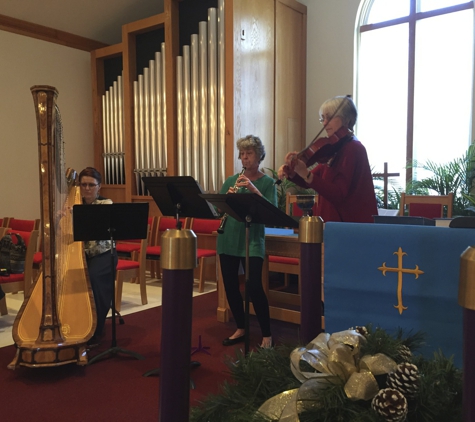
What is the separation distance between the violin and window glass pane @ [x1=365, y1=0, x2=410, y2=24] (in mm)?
4371

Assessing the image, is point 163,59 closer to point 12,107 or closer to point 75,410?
point 12,107

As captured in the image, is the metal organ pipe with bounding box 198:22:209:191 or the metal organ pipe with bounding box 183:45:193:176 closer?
the metal organ pipe with bounding box 198:22:209:191

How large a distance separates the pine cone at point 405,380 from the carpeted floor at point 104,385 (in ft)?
3.91

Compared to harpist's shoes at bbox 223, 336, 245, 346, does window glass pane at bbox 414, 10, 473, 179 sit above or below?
above

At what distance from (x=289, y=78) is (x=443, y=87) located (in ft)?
6.44

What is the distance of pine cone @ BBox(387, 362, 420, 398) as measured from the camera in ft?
2.36

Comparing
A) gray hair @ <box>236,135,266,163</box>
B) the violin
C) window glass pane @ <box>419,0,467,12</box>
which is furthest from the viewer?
window glass pane @ <box>419,0,467,12</box>

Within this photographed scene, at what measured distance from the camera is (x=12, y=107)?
257 inches

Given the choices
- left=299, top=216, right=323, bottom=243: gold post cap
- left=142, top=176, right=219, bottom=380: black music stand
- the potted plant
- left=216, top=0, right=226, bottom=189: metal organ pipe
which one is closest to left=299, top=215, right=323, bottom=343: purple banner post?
left=299, top=216, right=323, bottom=243: gold post cap

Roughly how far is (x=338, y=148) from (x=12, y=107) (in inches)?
226

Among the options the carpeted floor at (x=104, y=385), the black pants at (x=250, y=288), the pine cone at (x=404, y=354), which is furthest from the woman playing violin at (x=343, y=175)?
the pine cone at (x=404, y=354)

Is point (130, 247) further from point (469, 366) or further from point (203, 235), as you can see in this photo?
point (469, 366)

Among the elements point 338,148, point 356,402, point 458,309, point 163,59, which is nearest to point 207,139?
point 163,59

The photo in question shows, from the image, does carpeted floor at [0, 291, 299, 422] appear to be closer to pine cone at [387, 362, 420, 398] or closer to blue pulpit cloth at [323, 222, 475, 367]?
blue pulpit cloth at [323, 222, 475, 367]
